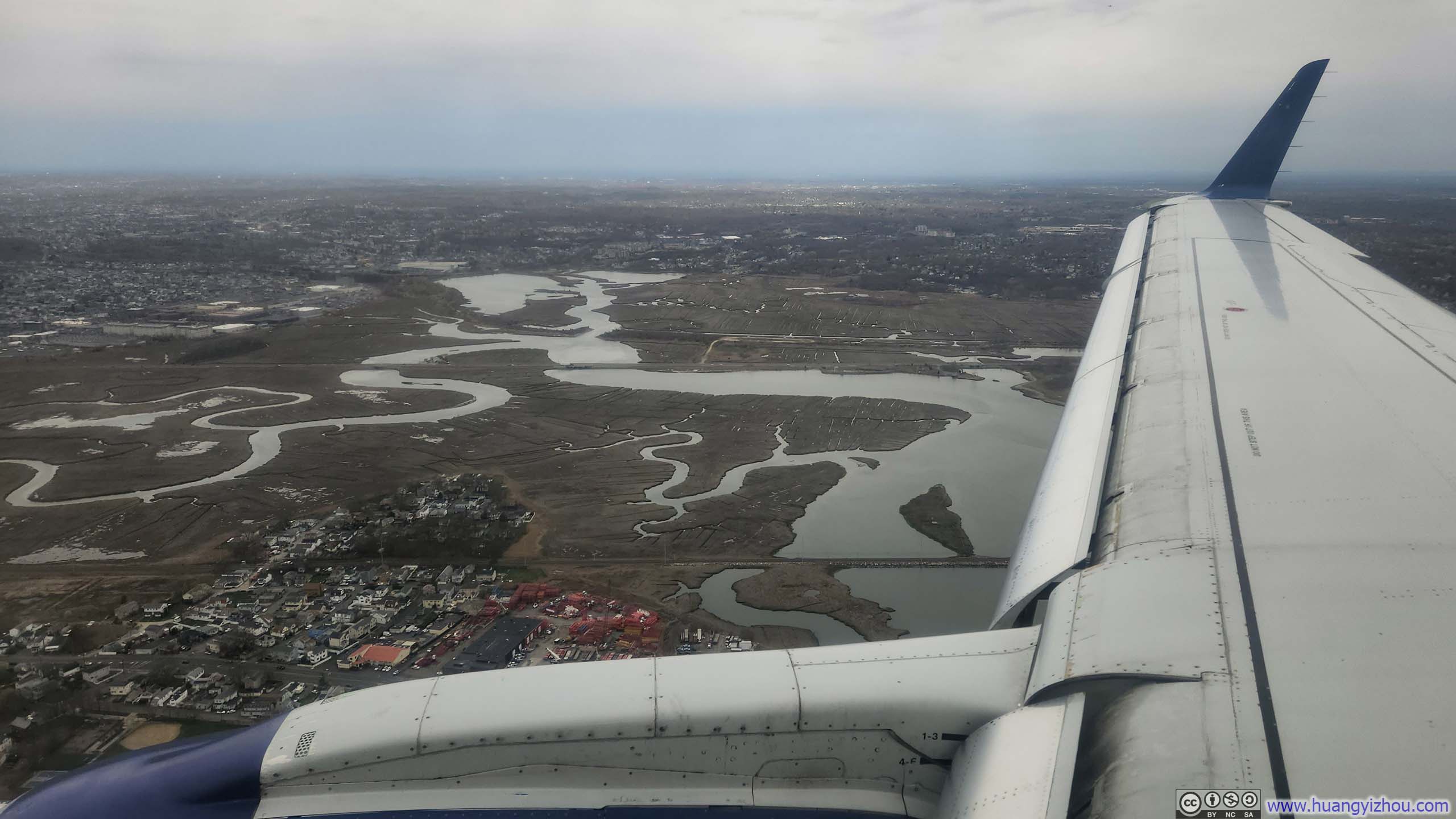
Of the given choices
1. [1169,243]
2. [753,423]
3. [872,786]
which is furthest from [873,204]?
[872,786]

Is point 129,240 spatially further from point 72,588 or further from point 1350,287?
point 1350,287

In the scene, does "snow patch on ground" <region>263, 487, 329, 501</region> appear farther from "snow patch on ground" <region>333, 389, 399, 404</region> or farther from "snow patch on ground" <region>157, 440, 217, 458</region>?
"snow patch on ground" <region>333, 389, 399, 404</region>

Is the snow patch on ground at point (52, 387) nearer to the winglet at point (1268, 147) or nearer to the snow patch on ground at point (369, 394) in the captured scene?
the snow patch on ground at point (369, 394)

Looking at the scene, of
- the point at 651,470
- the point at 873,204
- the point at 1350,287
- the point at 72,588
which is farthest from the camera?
the point at 873,204

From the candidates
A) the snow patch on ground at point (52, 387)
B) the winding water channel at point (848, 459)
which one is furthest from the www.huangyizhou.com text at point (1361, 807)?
the snow patch on ground at point (52, 387)

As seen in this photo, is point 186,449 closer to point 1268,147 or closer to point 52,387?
point 52,387

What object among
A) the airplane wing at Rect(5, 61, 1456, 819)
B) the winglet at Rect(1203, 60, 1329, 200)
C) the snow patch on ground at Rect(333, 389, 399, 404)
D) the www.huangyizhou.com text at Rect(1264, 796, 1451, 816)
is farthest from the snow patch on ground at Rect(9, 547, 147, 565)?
the winglet at Rect(1203, 60, 1329, 200)
